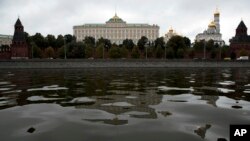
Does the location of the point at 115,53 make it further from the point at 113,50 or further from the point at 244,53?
the point at 244,53

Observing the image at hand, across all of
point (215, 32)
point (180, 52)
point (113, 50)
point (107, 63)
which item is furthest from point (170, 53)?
point (215, 32)

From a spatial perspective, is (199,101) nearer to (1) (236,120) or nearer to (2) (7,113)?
(1) (236,120)

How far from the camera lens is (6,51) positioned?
292ft

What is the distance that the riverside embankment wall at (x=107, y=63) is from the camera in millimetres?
68750

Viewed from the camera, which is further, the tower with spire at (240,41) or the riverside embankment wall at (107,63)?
the tower with spire at (240,41)

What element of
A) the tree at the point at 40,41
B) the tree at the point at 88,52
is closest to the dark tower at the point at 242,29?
the tree at the point at 88,52

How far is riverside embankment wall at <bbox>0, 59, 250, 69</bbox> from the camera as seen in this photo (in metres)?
68.8

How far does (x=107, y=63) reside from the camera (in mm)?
72562

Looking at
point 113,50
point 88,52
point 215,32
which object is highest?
point 215,32

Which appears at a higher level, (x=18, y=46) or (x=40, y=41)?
(x=40, y=41)

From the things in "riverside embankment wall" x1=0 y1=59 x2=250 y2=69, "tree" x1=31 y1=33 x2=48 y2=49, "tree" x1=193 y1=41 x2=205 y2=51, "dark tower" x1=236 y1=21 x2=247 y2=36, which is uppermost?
"dark tower" x1=236 y1=21 x2=247 y2=36

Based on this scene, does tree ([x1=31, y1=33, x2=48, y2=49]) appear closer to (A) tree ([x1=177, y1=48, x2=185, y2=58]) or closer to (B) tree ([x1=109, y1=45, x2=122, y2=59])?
(B) tree ([x1=109, y1=45, x2=122, y2=59])

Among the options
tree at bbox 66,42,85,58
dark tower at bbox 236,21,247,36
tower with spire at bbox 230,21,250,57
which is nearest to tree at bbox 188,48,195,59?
tower with spire at bbox 230,21,250,57

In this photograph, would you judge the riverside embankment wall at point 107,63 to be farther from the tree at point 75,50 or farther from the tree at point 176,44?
the tree at point 176,44
